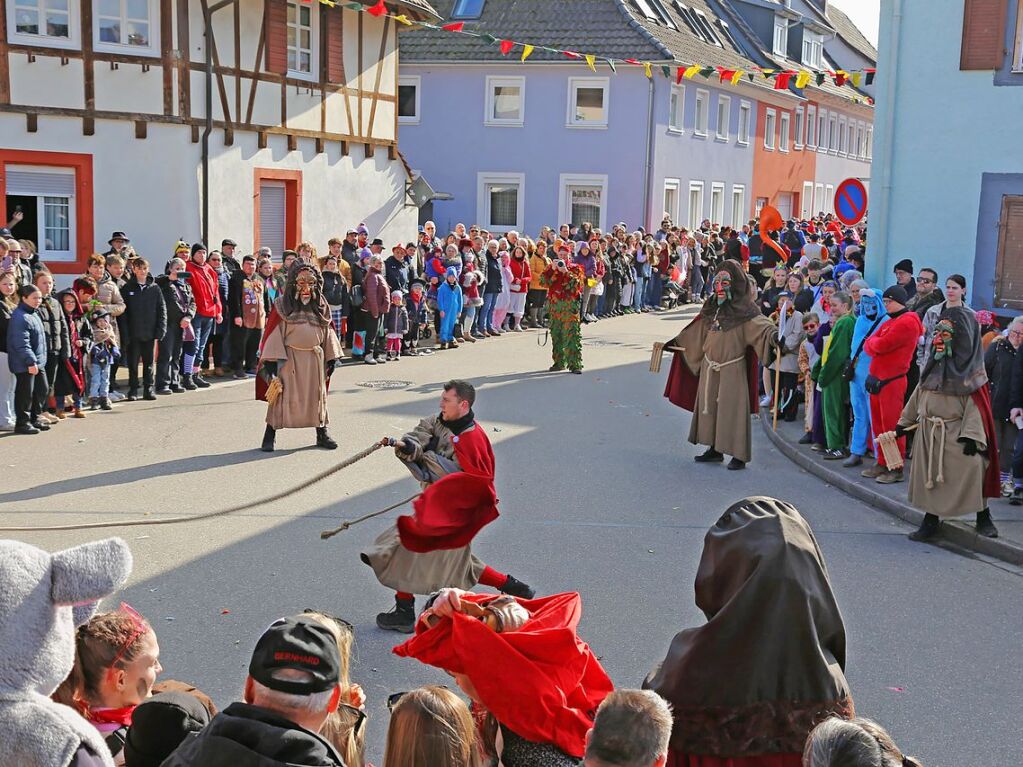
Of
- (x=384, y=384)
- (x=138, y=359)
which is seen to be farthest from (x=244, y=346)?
(x=138, y=359)

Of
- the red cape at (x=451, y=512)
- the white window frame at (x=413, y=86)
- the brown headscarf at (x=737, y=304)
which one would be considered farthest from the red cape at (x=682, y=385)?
the white window frame at (x=413, y=86)

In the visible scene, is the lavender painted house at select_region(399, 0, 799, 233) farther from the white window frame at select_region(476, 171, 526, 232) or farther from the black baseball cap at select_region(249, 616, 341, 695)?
the black baseball cap at select_region(249, 616, 341, 695)

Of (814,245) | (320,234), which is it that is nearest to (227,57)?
(320,234)

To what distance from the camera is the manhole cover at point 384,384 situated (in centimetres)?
1816

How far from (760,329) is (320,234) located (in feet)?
47.0

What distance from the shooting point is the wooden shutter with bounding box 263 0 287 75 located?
77.3 ft

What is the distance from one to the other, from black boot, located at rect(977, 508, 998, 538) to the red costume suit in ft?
6.36

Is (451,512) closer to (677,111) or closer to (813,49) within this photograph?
(677,111)

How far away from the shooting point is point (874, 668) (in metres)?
7.59

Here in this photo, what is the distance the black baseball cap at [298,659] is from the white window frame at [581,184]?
36.1 m

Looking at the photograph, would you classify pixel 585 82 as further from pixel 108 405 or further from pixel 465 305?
pixel 108 405

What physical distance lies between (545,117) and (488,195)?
2.89m

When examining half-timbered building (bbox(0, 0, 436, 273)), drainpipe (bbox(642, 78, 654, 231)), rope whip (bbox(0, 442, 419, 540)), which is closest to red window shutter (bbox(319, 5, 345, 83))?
half-timbered building (bbox(0, 0, 436, 273))

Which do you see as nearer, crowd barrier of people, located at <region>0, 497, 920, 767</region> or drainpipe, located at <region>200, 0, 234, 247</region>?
crowd barrier of people, located at <region>0, 497, 920, 767</region>
